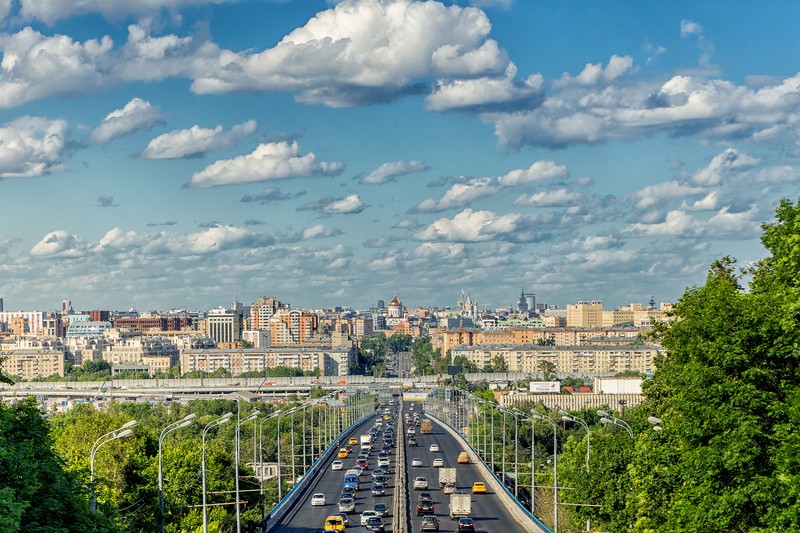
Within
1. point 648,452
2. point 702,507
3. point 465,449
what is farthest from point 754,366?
point 465,449

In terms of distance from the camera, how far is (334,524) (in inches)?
2178

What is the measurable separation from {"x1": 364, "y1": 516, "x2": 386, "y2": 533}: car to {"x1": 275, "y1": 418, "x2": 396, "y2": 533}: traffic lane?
209cm

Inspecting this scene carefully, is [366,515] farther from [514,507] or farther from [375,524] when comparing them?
[514,507]

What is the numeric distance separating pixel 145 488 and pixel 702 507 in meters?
28.4

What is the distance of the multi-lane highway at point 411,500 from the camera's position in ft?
190

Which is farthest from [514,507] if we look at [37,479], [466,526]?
[37,479]

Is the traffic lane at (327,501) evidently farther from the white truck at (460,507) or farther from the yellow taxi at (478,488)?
the yellow taxi at (478,488)

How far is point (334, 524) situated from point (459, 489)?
21.7 m

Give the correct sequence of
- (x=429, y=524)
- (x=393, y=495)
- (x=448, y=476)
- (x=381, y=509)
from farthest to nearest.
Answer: (x=448, y=476) → (x=393, y=495) → (x=381, y=509) → (x=429, y=524)

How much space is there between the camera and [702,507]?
105 ft

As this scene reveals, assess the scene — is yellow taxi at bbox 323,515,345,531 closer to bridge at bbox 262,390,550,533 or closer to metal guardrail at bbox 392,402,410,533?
bridge at bbox 262,390,550,533

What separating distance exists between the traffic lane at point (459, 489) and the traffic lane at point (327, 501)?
2.56 metres

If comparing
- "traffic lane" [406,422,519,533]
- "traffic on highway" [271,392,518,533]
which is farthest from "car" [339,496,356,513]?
"traffic lane" [406,422,519,533]

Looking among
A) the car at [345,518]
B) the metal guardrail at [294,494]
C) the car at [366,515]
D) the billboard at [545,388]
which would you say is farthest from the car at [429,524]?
the billboard at [545,388]
